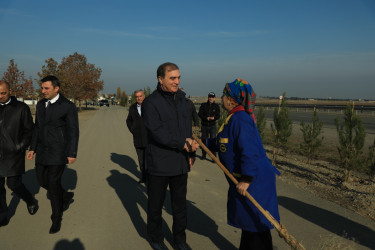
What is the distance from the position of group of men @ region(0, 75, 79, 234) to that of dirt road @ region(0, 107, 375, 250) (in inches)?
13.8

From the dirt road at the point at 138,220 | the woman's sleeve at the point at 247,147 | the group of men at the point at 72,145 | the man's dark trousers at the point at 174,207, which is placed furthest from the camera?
the dirt road at the point at 138,220

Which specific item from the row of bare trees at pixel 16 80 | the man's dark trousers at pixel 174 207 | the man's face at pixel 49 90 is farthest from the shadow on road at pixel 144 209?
the row of bare trees at pixel 16 80

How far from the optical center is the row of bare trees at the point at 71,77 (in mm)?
29627

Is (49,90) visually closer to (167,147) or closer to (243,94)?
(167,147)

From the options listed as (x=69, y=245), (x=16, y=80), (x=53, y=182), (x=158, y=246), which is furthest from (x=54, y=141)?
(x=16, y=80)

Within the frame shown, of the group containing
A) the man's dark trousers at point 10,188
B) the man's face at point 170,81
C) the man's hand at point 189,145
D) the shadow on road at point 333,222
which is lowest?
the shadow on road at point 333,222

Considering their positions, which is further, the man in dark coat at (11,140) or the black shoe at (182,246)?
the man in dark coat at (11,140)

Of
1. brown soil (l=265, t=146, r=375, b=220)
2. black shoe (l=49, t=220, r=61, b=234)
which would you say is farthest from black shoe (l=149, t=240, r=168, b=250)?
brown soil (l=265, t=146, r=375, b=220)

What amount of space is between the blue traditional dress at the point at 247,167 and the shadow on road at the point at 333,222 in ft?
6.03

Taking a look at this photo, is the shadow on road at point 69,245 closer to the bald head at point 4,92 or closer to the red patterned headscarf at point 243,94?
the bald head at point 4,92

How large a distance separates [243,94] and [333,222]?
9.43 feet

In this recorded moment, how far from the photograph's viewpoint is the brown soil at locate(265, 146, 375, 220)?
196 inches

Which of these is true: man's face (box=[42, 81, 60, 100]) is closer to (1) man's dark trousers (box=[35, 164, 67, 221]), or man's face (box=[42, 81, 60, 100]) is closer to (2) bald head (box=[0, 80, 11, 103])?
(2) bald head (box=[0, 80, 11, 103])

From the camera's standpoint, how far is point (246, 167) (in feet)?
7.84
